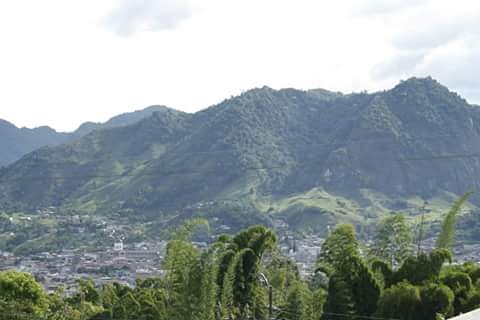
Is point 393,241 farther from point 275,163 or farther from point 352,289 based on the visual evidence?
point 275,163

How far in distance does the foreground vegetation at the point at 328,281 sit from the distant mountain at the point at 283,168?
123118 mm

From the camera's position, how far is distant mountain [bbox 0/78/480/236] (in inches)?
6201

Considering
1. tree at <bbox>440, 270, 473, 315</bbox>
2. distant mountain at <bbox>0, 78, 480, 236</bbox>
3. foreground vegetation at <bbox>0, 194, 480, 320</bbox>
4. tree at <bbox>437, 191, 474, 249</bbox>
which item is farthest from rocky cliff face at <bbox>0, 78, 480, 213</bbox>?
tree at <bbox>440, 270, 473, 315</bbox>

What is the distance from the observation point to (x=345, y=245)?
15.4 meters

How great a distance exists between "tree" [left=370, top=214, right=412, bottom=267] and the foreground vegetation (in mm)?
18

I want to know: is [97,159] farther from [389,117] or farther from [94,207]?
[389,117]

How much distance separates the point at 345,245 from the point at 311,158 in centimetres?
17160

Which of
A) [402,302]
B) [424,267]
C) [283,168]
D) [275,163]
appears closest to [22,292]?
[424,267]

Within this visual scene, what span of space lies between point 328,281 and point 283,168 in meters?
162

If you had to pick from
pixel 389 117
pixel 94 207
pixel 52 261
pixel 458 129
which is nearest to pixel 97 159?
pixel 94 207

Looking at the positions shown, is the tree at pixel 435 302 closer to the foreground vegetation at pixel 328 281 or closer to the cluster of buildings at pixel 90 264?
the foreground vegetation at pixel 328 281

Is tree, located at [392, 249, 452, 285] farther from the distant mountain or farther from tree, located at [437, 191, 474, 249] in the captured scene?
the distant mountain

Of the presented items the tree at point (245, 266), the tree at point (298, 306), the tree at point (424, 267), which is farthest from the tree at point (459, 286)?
the tree at point (245, 266)

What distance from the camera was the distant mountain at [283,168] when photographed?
158 metres
